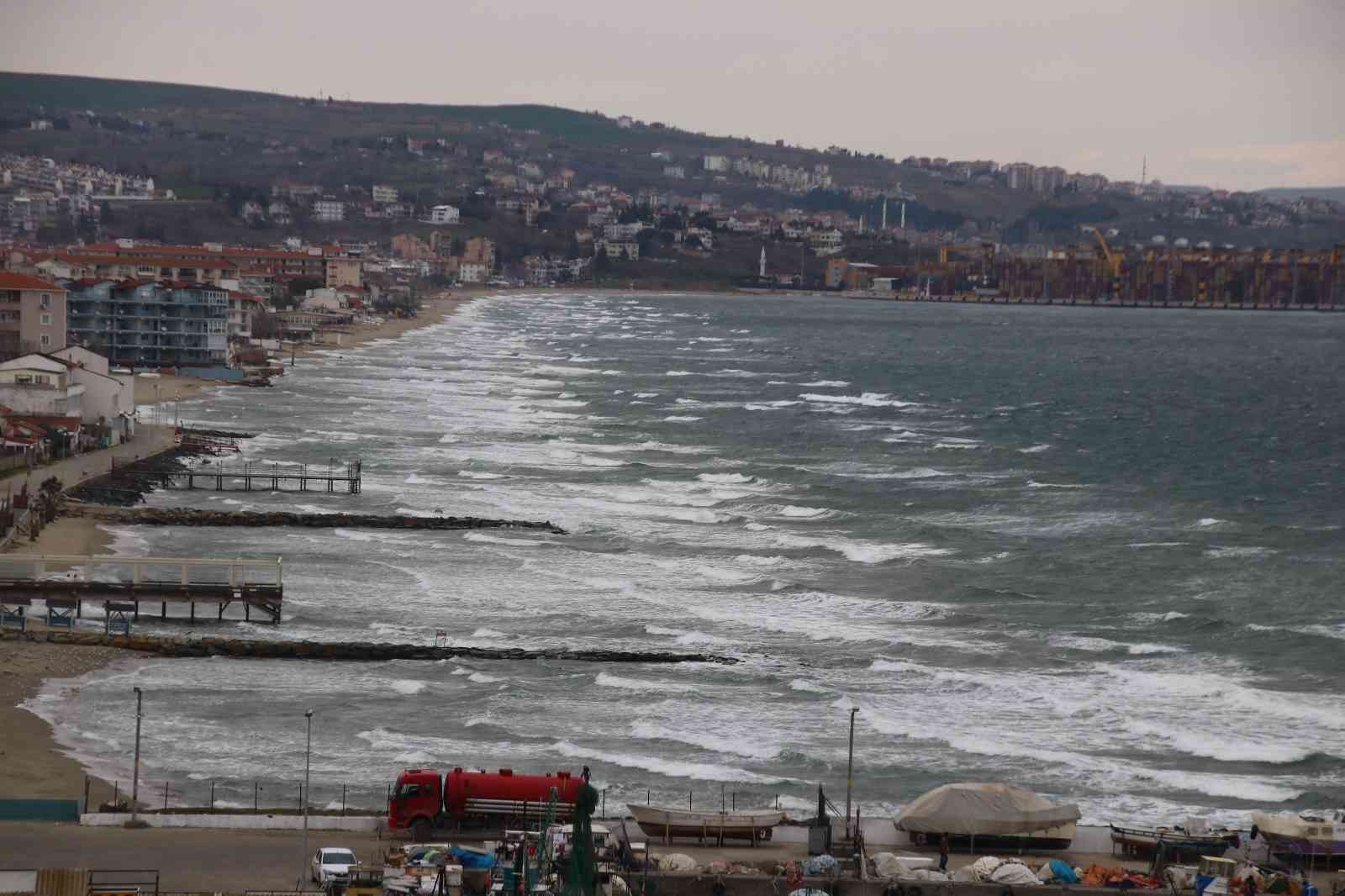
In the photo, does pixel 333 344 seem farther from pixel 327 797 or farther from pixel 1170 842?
pixel 1170 842

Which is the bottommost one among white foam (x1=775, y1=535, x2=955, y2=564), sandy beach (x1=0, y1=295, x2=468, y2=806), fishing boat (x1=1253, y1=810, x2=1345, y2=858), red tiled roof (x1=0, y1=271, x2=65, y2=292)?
sandy beach (x1=0, y1=295, x2=468, y2=806)

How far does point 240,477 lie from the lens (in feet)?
172

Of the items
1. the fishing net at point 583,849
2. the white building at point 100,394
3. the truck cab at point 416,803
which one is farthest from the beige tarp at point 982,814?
the white building at point 100,394

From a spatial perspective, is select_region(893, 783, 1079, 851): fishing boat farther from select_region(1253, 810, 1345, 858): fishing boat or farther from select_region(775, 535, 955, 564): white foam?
select_region(775, 535, 955, 564): white foam

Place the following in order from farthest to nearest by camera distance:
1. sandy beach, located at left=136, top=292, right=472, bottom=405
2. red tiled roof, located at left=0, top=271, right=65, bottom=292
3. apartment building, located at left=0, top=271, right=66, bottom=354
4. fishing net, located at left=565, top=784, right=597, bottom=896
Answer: sandy beach, located at left=136, top=292, right=472, bottom=405, red tiled roof, located at left=0, top=271, right=65, bottom=292, apartment building, located at left=0, top=271, right=66, bottom=354, fishing net, located at left=565, top=784, right=597, bottom=896

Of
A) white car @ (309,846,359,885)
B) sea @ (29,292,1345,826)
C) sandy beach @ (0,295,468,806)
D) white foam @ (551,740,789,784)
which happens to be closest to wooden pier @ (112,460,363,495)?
sea @ (29,292,1345,826)

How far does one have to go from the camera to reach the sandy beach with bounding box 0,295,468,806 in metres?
23.8

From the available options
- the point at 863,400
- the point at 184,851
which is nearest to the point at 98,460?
the point at 184,851

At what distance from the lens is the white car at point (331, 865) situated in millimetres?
18969

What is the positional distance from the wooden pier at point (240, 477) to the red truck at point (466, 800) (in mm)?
30841

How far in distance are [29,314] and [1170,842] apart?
59.5m

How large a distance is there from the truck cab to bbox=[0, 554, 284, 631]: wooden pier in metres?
13.6

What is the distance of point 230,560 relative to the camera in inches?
1405

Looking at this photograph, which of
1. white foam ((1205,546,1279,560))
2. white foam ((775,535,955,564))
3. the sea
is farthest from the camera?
Result: white foam ((1205,546,1279,560))
